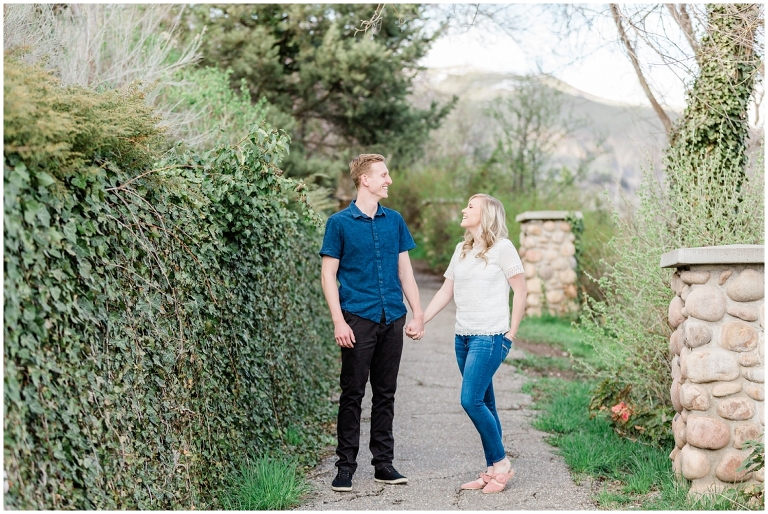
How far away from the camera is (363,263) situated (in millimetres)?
4500

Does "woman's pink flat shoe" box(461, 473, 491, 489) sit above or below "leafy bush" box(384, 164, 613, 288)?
below

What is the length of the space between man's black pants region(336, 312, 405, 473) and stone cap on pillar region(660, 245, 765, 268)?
5.42 ft

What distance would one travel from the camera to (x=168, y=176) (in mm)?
3555

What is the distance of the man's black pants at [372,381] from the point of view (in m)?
4.47

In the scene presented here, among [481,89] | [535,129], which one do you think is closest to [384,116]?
[535,129]

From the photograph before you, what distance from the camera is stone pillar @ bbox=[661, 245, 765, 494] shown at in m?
4.07

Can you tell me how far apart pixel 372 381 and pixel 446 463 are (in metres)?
0.93

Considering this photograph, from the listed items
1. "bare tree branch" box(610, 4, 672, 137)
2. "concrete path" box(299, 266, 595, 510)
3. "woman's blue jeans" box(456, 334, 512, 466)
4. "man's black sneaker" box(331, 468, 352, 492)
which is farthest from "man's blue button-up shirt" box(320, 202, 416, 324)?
"bare tree branch" box(610, 4, 672, 137)

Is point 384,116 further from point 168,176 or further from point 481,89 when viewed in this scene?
point 481,89

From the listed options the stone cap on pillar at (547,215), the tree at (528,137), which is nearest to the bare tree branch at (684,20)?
the stone cap on pillar at (547,215)

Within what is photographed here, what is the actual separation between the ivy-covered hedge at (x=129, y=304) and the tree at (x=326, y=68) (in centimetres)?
799

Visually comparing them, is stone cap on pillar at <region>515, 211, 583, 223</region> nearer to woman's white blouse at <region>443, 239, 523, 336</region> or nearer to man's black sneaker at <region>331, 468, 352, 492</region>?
woman's white blouse at <region>443, 239, 523, 336</region>

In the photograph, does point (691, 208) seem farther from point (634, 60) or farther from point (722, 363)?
point (634, 60)

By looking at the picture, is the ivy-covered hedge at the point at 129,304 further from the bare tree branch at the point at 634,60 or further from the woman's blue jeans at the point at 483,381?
the bare tree branch at the point at 634,60
